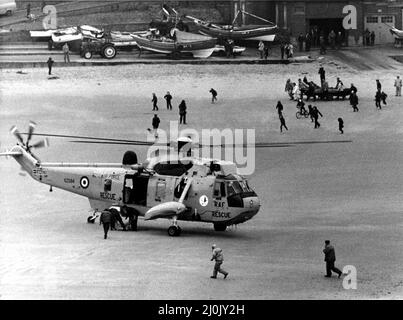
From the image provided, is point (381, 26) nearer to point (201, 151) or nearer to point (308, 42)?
point (308, 42)

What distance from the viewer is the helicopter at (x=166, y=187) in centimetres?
3145

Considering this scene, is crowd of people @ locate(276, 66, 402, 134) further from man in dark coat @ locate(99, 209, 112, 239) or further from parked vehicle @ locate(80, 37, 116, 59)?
man in dark coat @ locate(99, 209, 112, 239)

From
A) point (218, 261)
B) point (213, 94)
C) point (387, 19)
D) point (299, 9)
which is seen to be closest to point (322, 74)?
point (213, 94)

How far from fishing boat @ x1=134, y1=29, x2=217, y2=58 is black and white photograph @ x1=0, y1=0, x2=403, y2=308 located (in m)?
0.08

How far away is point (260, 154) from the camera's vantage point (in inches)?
1603

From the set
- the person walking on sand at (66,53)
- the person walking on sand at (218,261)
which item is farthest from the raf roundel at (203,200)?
the person walking on sand at (66,53)

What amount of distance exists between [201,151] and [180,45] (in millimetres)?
16208

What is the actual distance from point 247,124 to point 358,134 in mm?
3866

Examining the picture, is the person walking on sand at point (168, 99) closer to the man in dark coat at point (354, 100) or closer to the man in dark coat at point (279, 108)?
the man in dark coat at point (279, 108)

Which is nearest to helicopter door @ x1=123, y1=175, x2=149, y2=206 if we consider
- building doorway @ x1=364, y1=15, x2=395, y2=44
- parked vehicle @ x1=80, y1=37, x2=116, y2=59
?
parked vehicle @ x1=80, y1=37, x2=116, y2=59

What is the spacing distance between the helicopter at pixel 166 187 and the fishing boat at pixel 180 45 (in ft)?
75.0

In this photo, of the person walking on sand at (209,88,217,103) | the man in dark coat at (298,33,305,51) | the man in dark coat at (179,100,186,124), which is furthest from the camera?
the man in dark coat at (298,33,305,51)

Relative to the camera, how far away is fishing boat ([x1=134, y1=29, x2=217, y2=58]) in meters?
56.1

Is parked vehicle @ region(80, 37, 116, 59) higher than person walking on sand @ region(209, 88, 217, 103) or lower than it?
higher
